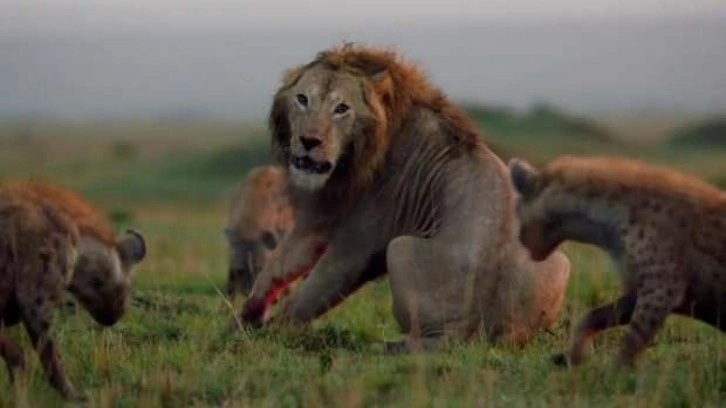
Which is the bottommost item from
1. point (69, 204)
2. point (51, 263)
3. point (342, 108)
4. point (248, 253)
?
point (248, 253)

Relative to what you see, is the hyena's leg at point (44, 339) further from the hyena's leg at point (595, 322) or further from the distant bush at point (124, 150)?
the distant bush at point (124, 150)

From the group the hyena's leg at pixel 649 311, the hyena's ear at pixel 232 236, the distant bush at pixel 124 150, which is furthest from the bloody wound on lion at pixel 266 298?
the distant bush at pixel 124 150

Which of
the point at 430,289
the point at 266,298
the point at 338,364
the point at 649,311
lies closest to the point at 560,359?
the point at 649,311

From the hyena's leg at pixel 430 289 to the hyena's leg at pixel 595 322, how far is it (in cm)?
99

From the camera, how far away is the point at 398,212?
1053 cm

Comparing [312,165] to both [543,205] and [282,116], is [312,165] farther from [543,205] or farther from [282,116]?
[543,205]

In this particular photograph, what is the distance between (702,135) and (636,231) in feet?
151

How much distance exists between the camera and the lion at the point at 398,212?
10.1 metres

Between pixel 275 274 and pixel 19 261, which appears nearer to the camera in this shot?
pixel 19 261

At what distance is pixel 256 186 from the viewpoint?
642 inches

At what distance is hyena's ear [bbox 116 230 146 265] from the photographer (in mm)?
9445

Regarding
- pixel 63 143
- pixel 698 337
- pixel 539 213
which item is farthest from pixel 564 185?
pixel 63 143

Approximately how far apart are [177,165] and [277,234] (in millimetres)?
30541

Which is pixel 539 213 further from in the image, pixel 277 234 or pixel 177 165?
pixel 177 165
